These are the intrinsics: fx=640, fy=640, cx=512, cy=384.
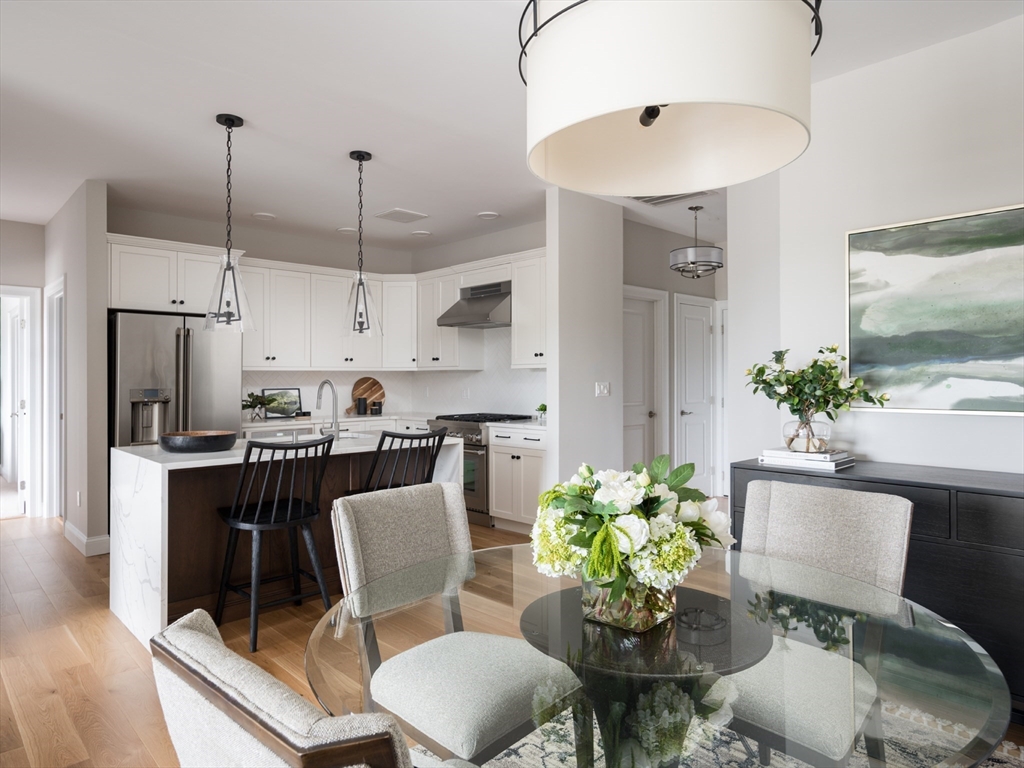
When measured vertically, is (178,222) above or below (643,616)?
above

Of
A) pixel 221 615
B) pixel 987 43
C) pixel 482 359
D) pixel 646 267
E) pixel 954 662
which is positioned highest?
pixel 987 43

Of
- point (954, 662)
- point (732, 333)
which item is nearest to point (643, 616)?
point (954, 662)

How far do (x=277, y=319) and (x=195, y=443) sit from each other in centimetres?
269

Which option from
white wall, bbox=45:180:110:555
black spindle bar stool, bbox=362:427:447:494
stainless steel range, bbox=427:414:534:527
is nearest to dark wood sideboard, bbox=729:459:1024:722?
black spindle bar stool, bbox=362:427:447:494

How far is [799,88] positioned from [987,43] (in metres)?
2.39

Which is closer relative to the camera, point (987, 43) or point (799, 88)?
point (799, 88)

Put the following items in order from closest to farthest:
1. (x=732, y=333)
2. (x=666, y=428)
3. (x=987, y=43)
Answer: (x=987, y=43) < (x=732, y=333) < (x=666, y=428)

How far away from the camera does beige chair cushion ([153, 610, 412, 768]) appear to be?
23.0 inches

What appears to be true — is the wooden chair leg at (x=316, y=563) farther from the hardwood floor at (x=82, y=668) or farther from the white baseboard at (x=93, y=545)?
the white baseboard at (x=93, y=545)

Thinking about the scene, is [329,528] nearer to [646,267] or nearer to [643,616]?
[643,616]

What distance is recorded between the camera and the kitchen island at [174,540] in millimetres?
2895

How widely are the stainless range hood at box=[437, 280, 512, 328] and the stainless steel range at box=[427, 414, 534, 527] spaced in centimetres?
84

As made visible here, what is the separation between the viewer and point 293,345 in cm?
580

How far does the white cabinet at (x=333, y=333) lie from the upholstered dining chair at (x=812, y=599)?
14.7 ft
